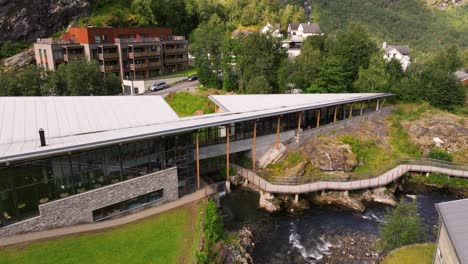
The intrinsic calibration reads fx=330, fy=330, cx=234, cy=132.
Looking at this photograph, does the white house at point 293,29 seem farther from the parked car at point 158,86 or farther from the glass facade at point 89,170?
the glass facade at point 89,170

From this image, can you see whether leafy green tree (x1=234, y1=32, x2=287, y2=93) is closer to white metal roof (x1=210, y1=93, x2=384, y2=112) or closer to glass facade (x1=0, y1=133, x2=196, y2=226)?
white metal roof (x1=210, y1=93, x2=384, y2=112)

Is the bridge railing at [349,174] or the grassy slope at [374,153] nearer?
the bridge railing at [349,174]

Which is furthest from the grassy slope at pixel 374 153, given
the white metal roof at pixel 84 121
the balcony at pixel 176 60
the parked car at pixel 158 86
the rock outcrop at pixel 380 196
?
the balcony at pixel 176 60

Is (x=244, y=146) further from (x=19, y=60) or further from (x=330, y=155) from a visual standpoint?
(x=19, y=60)

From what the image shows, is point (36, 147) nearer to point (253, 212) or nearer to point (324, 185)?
point (253, 212)

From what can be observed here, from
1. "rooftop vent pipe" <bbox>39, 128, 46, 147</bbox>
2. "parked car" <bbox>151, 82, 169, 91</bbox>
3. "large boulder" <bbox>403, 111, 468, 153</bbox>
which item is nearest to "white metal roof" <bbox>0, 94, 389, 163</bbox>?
"rooftop vent pipe" <bbox>39, 128, 46, 147</bbox>

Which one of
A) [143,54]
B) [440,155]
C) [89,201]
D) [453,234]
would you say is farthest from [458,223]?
[143,54]
